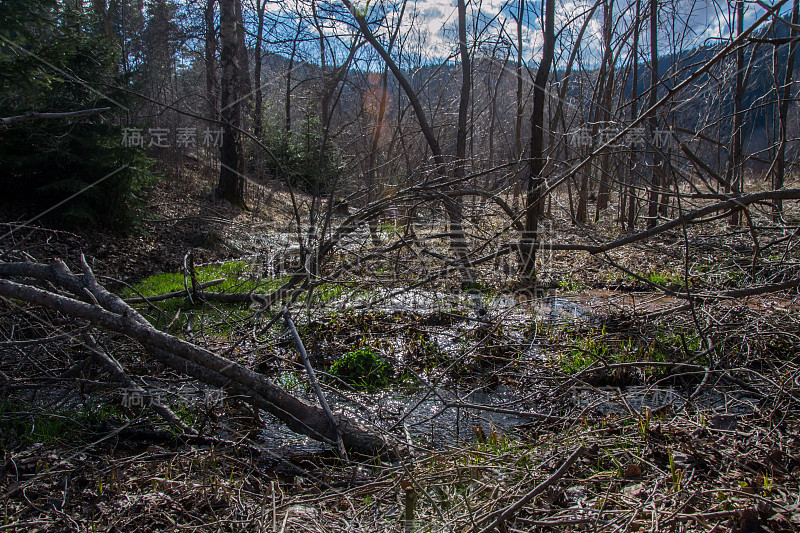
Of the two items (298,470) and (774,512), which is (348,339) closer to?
(298,470)

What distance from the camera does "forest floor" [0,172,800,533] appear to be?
202 cm

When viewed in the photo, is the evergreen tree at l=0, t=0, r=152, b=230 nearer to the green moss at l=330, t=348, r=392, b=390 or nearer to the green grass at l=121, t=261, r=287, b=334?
the green grass at l=121, t=261, r=287, b=334

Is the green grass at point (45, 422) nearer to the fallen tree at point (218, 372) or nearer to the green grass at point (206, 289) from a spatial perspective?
the fallen tree at point (218, 372)

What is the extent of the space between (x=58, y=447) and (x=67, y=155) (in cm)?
633

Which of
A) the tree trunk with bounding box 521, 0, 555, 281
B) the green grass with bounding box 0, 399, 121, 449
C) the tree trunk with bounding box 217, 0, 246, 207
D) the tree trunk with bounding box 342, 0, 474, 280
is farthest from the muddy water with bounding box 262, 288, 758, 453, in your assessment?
the tree trunk with bounding box 217, 0, 246, 207

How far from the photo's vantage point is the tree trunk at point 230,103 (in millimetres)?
10508

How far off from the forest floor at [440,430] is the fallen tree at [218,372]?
0.13 metres

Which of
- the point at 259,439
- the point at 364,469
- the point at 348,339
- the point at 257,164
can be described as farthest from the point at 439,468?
the point at 257,164

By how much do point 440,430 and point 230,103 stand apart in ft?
33.2

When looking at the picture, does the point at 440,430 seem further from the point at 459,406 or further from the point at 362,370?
the point at 362,370

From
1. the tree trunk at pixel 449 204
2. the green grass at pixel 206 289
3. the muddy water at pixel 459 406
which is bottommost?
the muddy water at pixel 459 406

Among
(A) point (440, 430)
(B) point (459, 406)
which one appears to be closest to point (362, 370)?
(A) point (440, 430)

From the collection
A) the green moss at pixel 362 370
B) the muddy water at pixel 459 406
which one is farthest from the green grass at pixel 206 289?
the muddy water at pixel 459 406

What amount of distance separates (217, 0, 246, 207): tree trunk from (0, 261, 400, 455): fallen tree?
22.9ft
